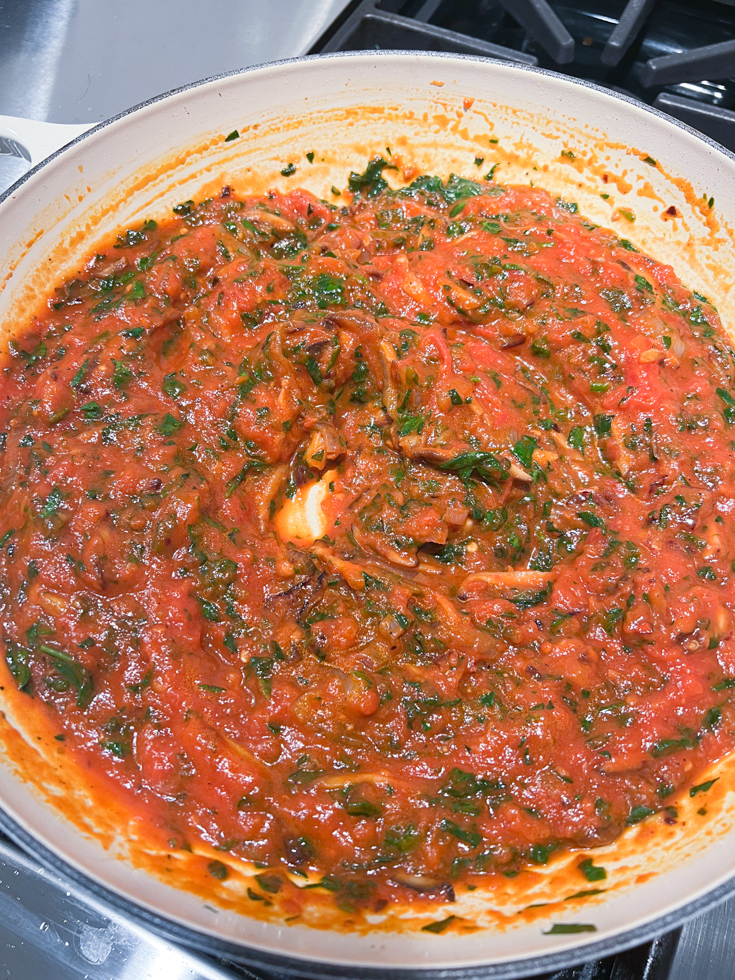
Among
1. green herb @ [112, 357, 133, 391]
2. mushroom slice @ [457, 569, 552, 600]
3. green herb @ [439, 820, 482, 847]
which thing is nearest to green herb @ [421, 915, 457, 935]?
green herb @ [439, 820, 482, 847]

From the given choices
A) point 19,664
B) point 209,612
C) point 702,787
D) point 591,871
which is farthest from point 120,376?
point 702,787

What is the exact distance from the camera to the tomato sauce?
2.24 metres

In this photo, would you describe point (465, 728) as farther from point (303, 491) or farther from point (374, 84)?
point (374, 84)

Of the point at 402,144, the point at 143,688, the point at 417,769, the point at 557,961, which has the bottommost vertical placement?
the point at 143,688

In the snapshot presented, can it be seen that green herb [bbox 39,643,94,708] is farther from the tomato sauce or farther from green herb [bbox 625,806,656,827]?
green herb [bbox 625,806,656,827]

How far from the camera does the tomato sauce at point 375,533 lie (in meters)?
2.24

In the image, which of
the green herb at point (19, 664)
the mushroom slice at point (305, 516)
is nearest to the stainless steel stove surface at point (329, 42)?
the mushroom slice at point (305, 516)

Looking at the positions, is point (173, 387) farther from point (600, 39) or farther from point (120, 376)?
point (600, 39)

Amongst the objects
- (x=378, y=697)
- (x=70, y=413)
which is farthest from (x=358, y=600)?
(x=70, y=413)

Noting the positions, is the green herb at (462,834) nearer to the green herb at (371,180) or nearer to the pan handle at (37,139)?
the green herb at (371,180)

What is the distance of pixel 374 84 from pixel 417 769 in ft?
11.5

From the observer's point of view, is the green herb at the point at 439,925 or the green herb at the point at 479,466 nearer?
the green herb at the point at 439,925

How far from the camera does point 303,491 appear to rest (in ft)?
9.83

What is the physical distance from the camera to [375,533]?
2.79 m
